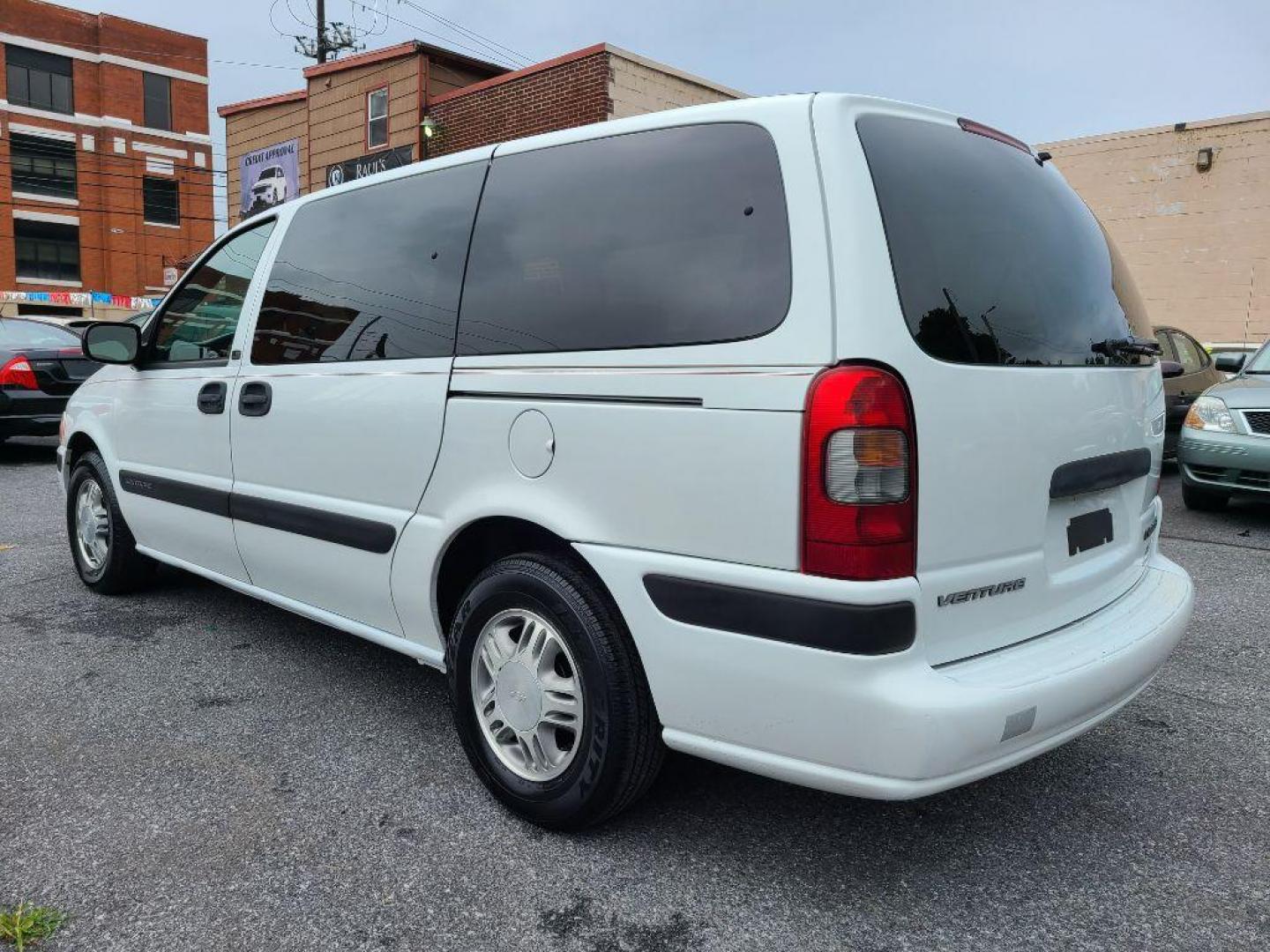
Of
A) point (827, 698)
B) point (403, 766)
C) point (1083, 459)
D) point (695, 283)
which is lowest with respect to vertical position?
point (403, 766)

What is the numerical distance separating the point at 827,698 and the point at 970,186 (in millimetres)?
1269

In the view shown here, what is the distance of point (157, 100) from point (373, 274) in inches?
1841

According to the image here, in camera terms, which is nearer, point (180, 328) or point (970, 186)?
point (970, 186)

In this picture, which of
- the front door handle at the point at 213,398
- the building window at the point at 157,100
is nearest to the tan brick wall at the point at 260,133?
the front door handle at the point at 213,398

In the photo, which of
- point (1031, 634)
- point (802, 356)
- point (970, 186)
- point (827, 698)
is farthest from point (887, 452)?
point (970, 186)

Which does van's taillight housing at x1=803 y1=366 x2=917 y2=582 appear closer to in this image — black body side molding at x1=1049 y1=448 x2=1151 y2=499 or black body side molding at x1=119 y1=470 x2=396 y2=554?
black body side molding at x1=1049 y1=448 x2=1151 y2=499

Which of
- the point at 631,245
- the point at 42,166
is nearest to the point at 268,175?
the point at 631,245

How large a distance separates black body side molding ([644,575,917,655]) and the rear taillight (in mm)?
9487

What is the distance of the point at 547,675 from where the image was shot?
2.46 metres

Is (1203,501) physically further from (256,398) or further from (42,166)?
(42,166)

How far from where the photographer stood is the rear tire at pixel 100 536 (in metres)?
4.52

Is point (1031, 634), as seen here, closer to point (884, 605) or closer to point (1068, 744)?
point (884, 605)

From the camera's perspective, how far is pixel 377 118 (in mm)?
16156

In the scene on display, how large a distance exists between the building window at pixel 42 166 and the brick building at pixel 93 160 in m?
0.04
